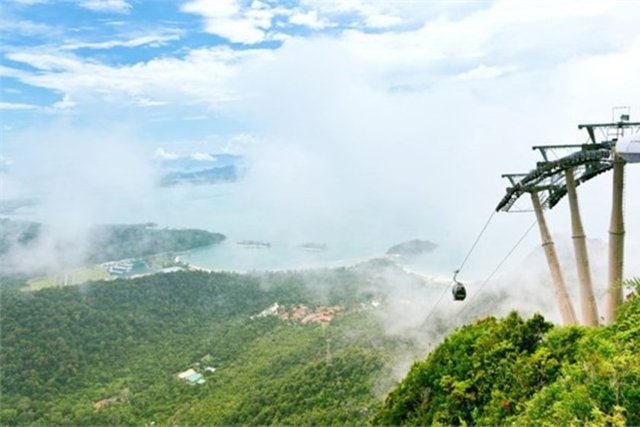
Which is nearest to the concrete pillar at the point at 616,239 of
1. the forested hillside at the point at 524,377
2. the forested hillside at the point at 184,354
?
the forested hillside at the point at 524,377

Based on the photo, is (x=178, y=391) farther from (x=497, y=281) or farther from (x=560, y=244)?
(x=560, y=244)

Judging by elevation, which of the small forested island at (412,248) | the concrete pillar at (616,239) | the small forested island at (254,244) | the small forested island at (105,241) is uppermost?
the concrete pillar at (616,239)

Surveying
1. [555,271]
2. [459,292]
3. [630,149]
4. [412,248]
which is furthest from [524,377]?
[412,248]

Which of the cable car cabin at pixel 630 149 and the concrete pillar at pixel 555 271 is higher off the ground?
the cable car cabin at pixel 630 149

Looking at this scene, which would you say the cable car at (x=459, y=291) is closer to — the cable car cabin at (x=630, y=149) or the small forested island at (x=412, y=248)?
the cable car cabin at (x=630, y=149)

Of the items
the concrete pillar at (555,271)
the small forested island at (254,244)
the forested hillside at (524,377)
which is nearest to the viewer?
the forested hillside at (524,377)

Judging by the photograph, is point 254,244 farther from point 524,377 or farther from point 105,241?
point 524,377

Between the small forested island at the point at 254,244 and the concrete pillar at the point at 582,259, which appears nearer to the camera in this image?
the concrete pillar at the point at 582,259
